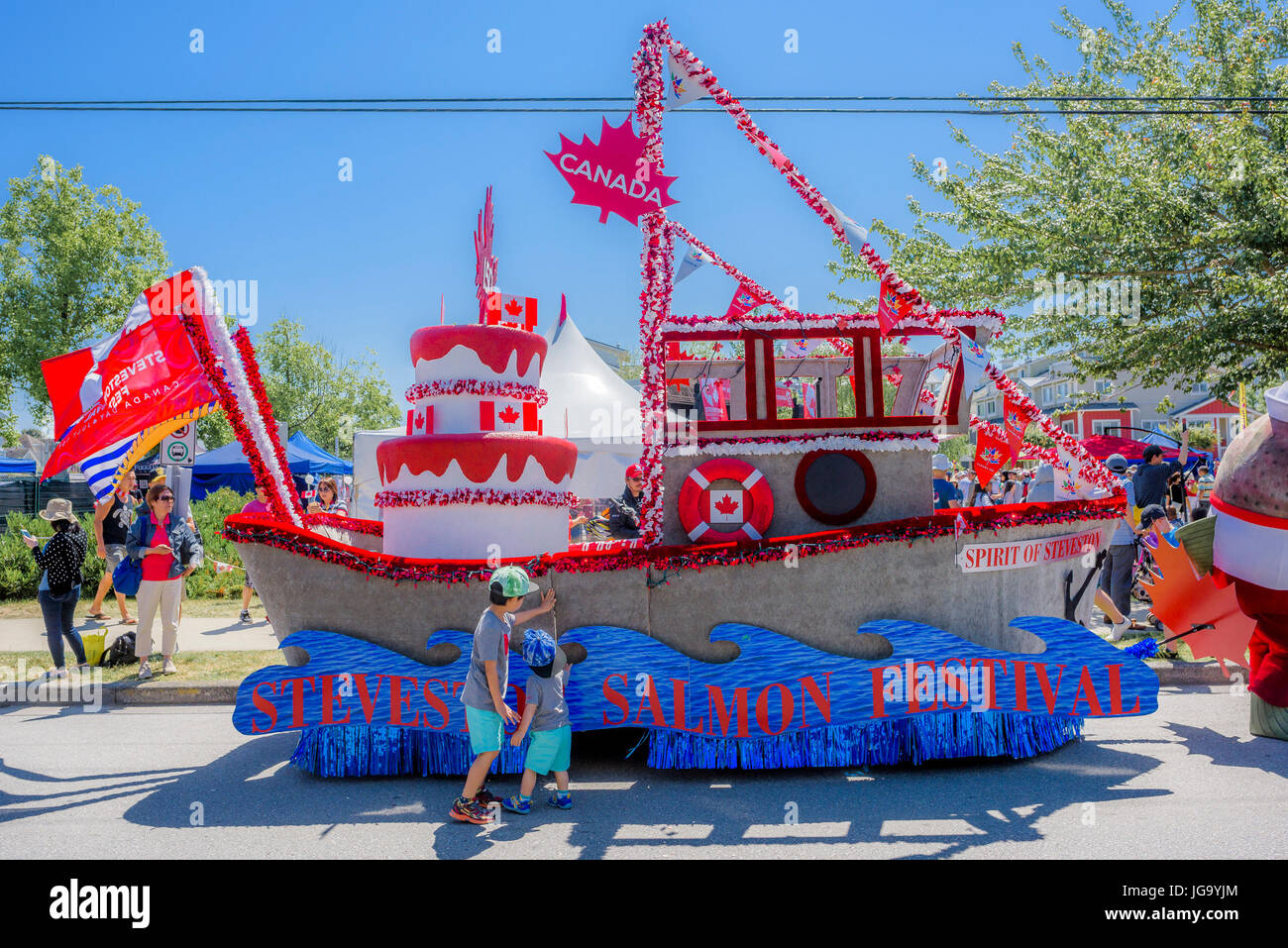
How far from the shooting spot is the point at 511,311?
263 inches

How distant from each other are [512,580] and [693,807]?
1580 mm

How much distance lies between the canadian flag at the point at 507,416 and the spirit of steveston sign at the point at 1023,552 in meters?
2.99

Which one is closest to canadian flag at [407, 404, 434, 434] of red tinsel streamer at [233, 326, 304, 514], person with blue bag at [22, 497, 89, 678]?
red tinsel streamer at [233, 326, 304, 514]

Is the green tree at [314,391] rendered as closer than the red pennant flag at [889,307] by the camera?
No

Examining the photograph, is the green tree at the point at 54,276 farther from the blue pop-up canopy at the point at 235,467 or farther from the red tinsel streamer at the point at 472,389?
the red tinsel streamer at the point at 472,389

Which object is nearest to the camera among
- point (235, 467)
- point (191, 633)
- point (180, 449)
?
point (180, 449)

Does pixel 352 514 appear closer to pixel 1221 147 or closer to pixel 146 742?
pixel 146 742

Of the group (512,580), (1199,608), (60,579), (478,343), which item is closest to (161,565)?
(60,579)

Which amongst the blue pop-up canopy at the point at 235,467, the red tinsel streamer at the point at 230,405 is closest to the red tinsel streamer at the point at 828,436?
the red tinsel streamer at the point at 230,405

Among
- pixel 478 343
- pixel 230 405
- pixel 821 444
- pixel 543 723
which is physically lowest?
pixel 543 723

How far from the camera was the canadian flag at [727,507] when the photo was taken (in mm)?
5805

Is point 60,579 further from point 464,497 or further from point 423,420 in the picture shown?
point 464,497

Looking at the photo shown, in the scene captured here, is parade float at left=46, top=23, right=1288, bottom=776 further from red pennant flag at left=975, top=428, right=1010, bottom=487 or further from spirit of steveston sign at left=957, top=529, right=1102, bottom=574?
red pennant flag at left=975, top=428, right=1010, bottom=487

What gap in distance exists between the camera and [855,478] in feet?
19.4
